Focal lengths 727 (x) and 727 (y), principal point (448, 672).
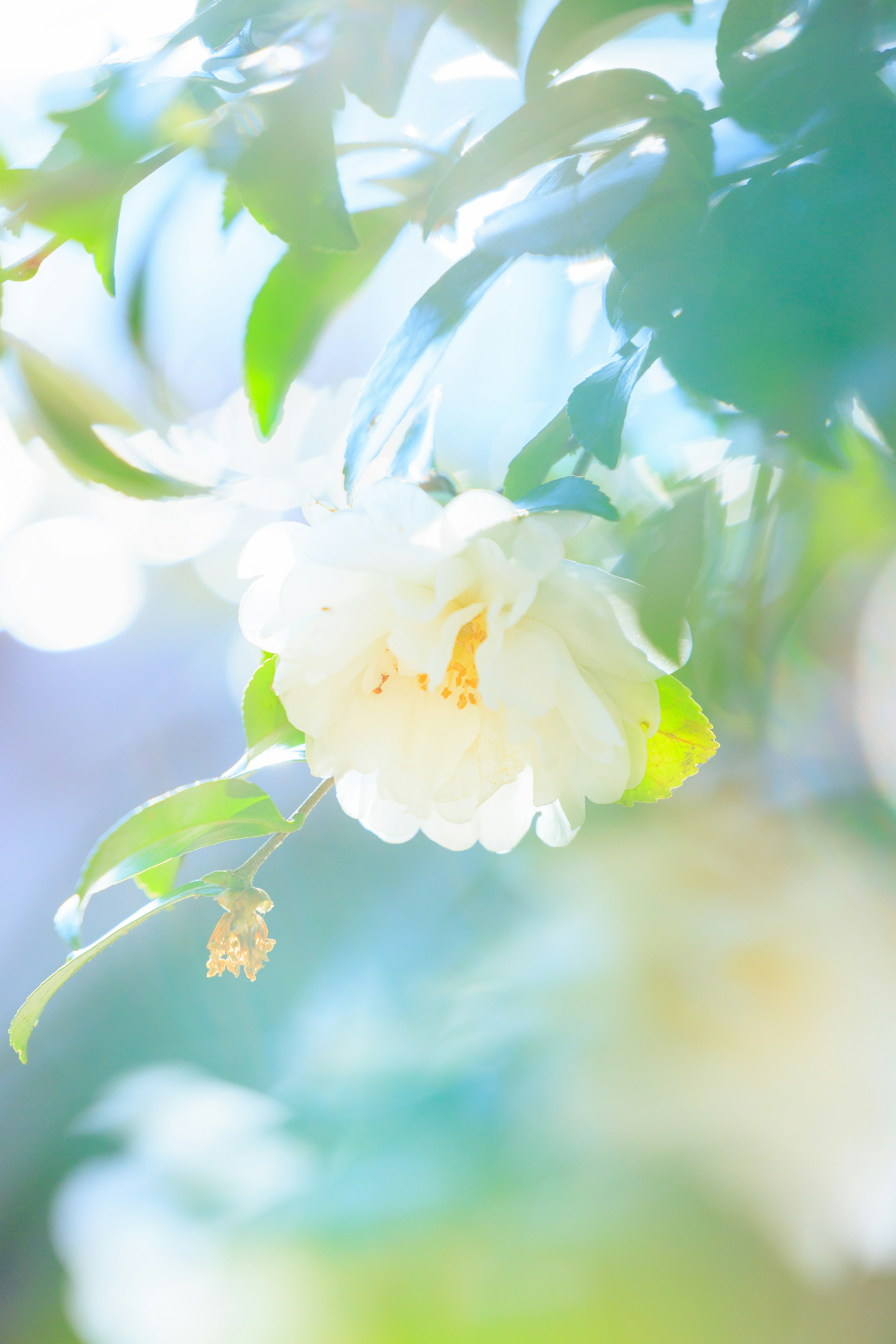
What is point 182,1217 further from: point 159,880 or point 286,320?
point 286,320

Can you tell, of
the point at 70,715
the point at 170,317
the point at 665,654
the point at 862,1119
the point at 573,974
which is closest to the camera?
the point at 665,654

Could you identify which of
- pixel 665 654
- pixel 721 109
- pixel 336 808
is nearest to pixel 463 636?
pixel 665 654

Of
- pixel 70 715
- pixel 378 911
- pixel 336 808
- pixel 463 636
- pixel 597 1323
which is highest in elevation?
pixel 463 636

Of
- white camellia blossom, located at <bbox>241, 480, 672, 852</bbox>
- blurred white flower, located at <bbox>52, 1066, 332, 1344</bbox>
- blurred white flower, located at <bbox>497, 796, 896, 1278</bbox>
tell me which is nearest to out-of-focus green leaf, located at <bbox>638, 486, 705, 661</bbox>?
white camellia blossom, located at <bbox>241, 480, 672, 852</bbox>

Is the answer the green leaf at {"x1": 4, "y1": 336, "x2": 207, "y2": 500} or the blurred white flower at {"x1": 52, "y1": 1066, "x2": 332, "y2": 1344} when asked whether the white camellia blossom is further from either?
the blurred white flower at {"x1": 52, "y1": 1066, "x2": 332, "y2": 1344}

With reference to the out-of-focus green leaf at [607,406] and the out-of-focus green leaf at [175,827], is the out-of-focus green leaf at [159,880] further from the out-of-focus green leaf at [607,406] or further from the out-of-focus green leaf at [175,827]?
A: the out-of-focus green leaf at [607,406]

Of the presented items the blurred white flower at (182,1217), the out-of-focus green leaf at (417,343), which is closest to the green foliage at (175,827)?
the out-of-focus green leaf at (417,343)

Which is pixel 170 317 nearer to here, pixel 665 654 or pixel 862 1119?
pixel 665 654
